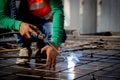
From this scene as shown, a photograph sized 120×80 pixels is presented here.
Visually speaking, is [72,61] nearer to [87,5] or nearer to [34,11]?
[34,11]

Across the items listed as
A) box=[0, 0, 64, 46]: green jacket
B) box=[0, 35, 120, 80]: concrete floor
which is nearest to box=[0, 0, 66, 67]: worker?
box=[0, 0, 64, 46]: green jacket

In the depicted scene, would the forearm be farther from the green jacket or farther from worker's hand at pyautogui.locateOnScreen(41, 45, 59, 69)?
worker's hand at pyautogui.locateOnScreen(41, 45, 59, 69)

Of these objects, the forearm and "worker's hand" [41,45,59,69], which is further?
the forearm

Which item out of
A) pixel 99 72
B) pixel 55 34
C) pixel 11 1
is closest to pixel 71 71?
pixel 99 72

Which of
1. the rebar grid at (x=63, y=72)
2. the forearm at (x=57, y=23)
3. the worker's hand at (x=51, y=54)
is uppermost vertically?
the forearm at (x=57, y=23)

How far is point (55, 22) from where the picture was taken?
10.1 feet

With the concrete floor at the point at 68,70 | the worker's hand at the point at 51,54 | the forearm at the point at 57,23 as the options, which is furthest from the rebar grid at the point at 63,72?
the forearm at the point at 57,23

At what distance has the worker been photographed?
2.82 metres

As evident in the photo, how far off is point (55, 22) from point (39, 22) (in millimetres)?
727

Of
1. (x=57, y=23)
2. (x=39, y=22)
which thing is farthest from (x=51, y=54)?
(x=39, y=22)

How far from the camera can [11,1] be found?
10.9 feet

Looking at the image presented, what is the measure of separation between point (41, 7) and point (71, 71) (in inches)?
35.8

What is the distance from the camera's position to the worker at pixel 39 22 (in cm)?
282

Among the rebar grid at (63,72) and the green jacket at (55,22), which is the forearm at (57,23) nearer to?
the green jacket at (55,22)
